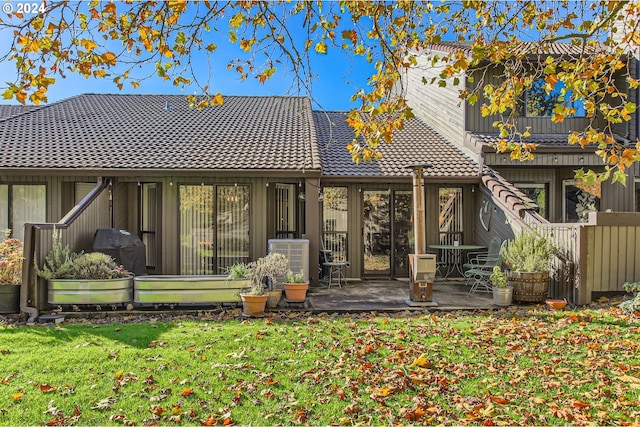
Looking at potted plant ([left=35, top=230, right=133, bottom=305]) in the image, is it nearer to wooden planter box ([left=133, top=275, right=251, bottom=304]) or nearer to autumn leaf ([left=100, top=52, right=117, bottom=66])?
wooden planter box ([left=133, top=275, right=251, bottom=304])

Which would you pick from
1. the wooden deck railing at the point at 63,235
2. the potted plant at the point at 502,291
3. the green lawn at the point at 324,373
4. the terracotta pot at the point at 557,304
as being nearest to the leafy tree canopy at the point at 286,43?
the green lawn at the point at 324,373

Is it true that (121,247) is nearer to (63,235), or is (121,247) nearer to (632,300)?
(63,235)

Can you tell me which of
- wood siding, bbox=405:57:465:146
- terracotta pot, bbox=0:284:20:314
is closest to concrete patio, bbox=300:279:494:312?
terracotta pot, bbox=0:284:20:314

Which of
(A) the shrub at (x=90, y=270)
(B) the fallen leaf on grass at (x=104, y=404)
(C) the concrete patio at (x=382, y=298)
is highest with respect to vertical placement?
(A) the shrub at (x=90, y=270)

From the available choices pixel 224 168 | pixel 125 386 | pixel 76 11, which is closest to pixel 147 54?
pixel 76 11

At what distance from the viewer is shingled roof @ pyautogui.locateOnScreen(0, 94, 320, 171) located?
1117 cm

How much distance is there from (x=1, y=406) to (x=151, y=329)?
2.63m

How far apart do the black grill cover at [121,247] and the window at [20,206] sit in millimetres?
2545

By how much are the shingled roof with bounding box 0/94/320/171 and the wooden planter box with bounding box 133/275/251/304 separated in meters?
→ 3.28

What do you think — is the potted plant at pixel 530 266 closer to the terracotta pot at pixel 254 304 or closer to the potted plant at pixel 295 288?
the potted plant at pixel 295 288

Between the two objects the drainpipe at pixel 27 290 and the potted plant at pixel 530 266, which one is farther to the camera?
the potted plant at pixel 530 266

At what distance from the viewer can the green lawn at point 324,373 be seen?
4.30 meters

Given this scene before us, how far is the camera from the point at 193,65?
5434 millimetres

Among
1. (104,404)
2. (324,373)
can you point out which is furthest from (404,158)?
(104,404)
